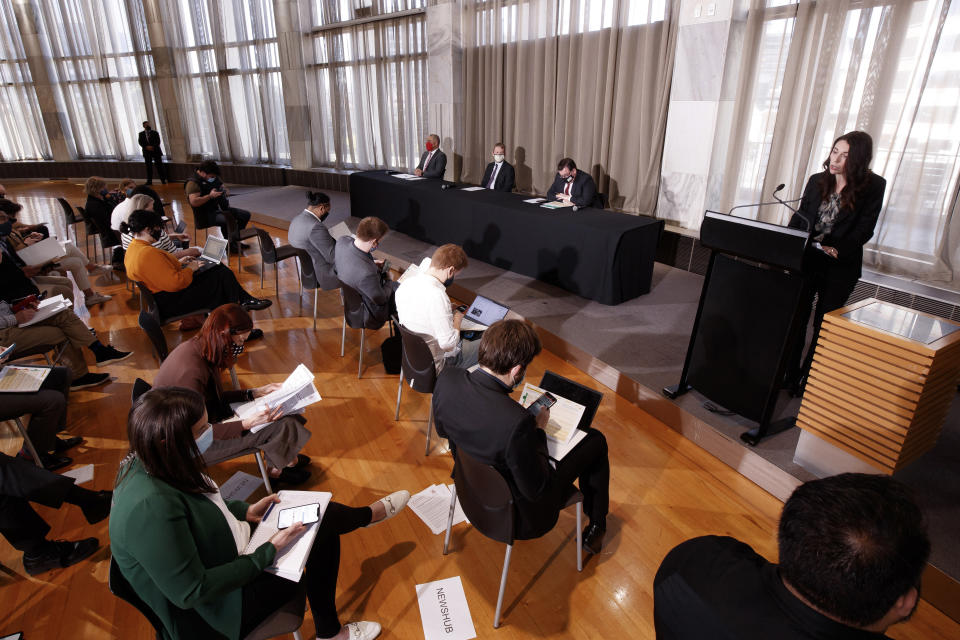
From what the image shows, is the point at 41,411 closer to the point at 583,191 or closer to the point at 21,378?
the point at 21,378

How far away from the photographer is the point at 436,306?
274cm

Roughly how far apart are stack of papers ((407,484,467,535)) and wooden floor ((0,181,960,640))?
5cm

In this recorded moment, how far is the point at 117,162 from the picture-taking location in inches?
475

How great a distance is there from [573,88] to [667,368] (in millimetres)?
4407

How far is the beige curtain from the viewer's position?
18.5 ft

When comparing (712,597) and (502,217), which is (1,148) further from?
(712,597)

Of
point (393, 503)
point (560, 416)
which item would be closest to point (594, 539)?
point (560, 416)


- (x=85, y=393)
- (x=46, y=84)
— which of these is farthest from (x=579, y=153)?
(x=46, y=84)

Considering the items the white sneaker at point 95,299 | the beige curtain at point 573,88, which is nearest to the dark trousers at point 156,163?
the white sneaker at point 95,299

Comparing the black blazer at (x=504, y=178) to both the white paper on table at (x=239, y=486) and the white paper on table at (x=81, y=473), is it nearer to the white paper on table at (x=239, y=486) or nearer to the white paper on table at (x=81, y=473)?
the white paper on table at (x=239, y=486)

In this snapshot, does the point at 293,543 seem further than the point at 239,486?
No

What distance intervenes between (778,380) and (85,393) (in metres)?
4.33

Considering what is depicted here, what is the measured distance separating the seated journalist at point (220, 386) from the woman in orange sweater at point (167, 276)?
1.54 metres

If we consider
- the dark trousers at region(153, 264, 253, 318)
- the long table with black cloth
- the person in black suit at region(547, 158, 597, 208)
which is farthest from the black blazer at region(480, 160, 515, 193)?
the dark trousers at region(153, 264, 253, 318)
